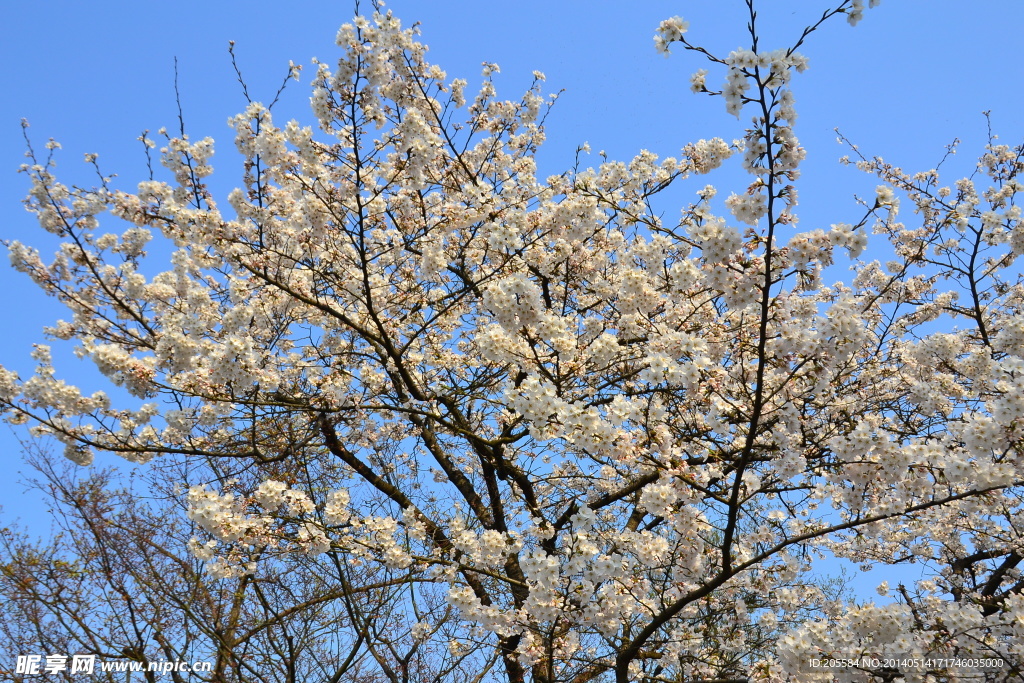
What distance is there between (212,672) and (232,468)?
2.22m

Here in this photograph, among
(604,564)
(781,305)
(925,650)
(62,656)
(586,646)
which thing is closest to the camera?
(781,305)

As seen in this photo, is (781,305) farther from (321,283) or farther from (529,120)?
(529,120)

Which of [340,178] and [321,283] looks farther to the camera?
[321,283]

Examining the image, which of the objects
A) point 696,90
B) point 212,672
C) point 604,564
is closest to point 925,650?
A: point 604,564

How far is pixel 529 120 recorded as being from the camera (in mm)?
9266

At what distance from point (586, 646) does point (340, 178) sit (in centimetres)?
594

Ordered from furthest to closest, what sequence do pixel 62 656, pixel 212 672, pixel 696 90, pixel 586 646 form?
pixel 62 656 < pixel 586 646 < pixel 212 672 < pixel 696 90

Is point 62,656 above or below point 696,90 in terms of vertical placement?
below

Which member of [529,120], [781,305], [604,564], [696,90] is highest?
[529,120]

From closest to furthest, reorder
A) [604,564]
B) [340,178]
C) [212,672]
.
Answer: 1. [604,564]
2. [340,178]
3. [212,672]

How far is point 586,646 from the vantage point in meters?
7.83

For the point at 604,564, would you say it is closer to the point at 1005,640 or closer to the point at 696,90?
the point at 1005,640

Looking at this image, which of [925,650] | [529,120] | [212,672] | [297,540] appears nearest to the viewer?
[925,650]

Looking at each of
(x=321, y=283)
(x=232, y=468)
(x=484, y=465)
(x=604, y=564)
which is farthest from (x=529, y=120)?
(x=604, y=564)
